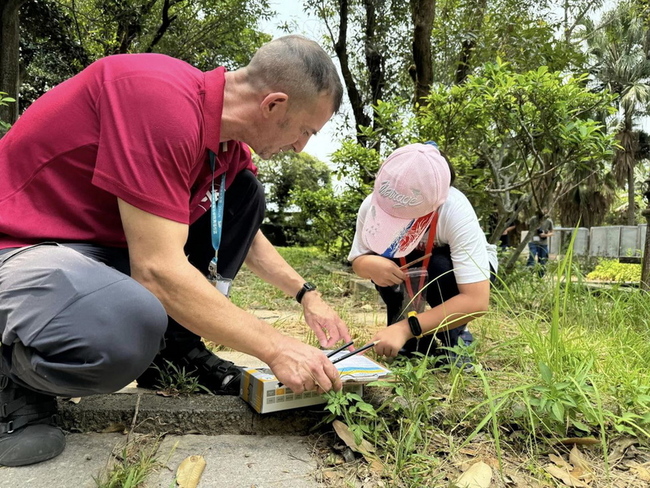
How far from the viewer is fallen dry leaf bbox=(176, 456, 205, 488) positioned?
1186 mm

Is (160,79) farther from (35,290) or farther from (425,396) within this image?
(425,396)

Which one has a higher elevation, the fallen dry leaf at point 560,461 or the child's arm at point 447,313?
the child's arm at point 447,313

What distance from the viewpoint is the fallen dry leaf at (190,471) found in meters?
1.19

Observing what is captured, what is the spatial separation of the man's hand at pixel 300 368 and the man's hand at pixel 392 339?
522 millimetres

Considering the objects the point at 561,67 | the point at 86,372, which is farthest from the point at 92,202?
the point at 561,67

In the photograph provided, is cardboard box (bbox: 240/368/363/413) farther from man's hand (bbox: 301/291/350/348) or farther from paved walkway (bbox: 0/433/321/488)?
man's hand (bbox: 301/291/350/348)

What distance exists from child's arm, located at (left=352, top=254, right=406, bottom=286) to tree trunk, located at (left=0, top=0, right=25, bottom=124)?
4891mm

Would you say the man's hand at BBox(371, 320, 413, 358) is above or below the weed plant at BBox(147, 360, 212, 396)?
above

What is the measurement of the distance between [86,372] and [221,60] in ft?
31.1

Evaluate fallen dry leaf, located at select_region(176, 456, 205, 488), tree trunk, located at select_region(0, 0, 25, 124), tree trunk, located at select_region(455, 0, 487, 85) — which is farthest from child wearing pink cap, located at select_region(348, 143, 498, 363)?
tree trunk, located at select_region(0, 0, 25, 124)

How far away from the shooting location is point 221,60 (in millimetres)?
9719

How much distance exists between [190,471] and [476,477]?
26.9 inches

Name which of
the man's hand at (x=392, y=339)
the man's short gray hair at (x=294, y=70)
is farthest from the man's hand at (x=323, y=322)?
the man's short gray hair at (x=294, y=70)

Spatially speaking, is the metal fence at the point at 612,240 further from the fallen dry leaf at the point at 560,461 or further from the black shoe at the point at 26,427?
the black shoe at the point at 26,427
